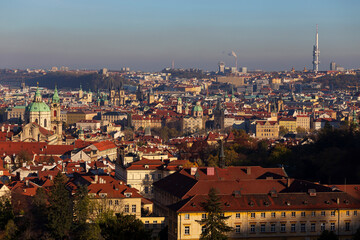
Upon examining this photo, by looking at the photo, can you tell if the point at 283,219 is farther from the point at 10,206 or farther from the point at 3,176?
the point at 3,176

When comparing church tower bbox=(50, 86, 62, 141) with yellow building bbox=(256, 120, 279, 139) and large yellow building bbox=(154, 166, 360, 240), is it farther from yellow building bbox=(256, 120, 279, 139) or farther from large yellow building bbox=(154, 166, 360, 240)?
large yellow building bbox=(154, 166, 360, 240)

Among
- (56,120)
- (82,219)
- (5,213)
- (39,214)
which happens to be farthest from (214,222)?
(56,120)

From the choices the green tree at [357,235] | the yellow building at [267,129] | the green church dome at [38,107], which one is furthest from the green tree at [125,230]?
the yellow building at [267,129]

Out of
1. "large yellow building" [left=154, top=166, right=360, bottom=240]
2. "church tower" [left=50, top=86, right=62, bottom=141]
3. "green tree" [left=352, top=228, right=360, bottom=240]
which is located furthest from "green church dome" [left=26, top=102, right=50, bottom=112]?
"green tree" [left=352, top=228, right=360, bottom=240]

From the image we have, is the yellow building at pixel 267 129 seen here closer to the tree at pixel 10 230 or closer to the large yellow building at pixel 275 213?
the large yellow building at pixel 275 213

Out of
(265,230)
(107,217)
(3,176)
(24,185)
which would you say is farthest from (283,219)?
(3,176)

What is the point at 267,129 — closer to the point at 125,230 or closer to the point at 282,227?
the point at 282,227
